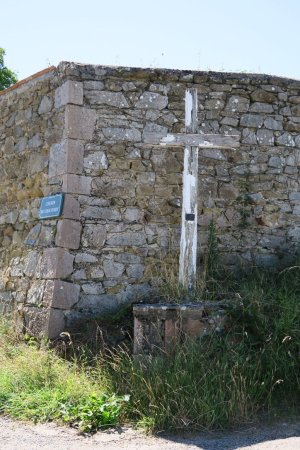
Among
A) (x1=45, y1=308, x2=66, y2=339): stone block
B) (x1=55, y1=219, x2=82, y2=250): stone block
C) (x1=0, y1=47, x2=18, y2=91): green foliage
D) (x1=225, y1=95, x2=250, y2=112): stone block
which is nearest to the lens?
(x1=45, y1=308, x2=66, y2=339): stone block

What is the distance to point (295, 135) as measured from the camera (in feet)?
23.5

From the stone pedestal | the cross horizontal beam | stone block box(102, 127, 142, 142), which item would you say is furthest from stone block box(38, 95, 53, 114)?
the stone pedestal

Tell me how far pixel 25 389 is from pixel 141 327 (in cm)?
117

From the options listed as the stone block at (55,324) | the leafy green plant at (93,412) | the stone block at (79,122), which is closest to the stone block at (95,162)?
the stone block at (79,122)

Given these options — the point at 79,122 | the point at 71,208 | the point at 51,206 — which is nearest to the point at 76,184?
the point at 71,208

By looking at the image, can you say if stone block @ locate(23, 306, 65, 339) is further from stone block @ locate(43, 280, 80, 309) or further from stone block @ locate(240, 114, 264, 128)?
stone block @ locate(240, 114, 264, 128)

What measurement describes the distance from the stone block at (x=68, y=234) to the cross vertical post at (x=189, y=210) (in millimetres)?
1191

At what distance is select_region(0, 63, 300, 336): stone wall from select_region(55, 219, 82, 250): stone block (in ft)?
0.04

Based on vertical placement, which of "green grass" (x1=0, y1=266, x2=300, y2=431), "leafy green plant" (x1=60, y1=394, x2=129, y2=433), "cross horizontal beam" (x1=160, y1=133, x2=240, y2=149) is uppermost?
"cross horizontal beam" (x1=160, y1=133, x2=240, y2=149)

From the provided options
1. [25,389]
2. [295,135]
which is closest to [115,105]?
[295,135]

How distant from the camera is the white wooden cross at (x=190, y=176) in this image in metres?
5.86

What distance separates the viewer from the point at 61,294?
6184 millimetres

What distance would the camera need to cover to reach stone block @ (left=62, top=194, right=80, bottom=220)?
630cm

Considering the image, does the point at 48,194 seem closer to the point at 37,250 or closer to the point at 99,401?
the point at 37,250
